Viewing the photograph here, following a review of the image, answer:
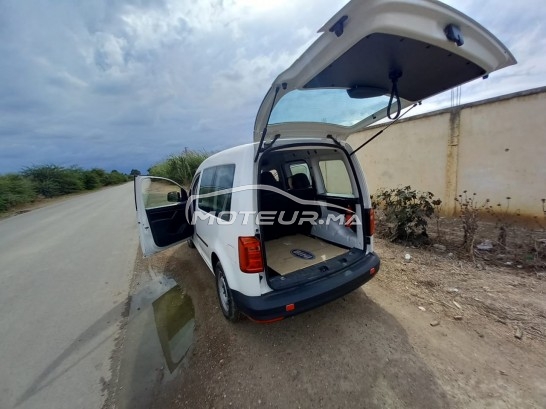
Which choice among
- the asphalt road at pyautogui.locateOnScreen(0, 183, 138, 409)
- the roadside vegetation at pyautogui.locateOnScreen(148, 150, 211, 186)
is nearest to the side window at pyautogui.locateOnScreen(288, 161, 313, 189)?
the asphalt road at pyautogui.locateOnScreen(0, 183, 138, 409)

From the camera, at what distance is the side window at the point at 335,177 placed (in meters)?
3.21

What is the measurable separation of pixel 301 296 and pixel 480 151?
17.3 feet

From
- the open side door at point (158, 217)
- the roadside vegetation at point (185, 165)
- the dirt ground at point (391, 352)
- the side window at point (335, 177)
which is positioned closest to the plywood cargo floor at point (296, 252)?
the dirt ground at point (391, 352)

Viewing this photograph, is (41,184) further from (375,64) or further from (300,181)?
(375,64)

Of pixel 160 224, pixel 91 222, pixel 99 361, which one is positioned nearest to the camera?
pixel 99 361

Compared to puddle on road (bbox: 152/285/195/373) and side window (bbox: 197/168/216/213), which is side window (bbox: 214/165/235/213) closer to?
side window (bbox: 197/168/216/213)

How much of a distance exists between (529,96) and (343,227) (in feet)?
14.3

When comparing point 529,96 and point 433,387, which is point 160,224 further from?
point 529,96

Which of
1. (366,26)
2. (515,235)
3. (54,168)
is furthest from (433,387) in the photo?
(54,168)

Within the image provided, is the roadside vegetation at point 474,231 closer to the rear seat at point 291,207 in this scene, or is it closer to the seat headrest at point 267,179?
the rear seat at point 291,207

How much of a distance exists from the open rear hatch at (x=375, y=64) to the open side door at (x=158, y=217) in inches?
87.5

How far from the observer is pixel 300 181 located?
3910 mm

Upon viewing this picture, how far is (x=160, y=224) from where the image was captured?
392 cm

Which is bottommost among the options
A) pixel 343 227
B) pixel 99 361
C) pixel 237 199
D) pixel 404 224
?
pixel 99 361
